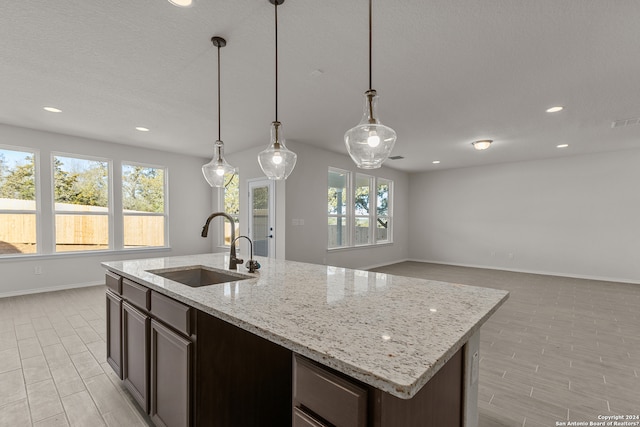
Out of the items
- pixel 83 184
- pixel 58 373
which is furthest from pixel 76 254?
pixel 58 373

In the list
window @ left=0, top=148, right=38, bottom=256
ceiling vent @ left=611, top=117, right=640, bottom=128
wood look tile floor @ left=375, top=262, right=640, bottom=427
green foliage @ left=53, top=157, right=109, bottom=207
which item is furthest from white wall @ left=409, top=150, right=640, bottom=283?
window @ left=0, top=148, right=38, bottom=256

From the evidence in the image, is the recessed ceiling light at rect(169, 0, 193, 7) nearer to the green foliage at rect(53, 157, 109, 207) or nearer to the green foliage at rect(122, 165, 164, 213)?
the green foliage at rect(53, 157, 109, 207)

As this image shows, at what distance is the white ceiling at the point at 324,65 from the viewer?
1959 millimetres

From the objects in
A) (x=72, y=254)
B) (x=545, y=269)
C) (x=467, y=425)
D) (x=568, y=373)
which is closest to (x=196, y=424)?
(x=467, y=425)

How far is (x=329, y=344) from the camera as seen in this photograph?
0.88 metres

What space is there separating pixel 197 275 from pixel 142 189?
4446 mm

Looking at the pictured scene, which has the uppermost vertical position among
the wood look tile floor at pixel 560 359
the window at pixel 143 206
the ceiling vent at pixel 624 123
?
the ceiling vent at pixel 624 123

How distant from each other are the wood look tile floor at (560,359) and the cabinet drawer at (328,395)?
1.51 metres

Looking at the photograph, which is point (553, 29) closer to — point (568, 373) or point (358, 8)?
point (358, 8)

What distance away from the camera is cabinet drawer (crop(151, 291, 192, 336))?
1.36m

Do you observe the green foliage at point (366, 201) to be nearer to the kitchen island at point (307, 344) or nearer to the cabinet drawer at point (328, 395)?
the kitchen island at point (307, 344)

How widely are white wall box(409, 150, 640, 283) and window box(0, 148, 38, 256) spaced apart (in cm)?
823

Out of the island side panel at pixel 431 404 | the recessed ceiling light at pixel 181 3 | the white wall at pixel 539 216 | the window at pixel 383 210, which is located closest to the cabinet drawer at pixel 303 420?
the island side panel at pixel 431 404

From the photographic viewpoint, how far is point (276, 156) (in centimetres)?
226
